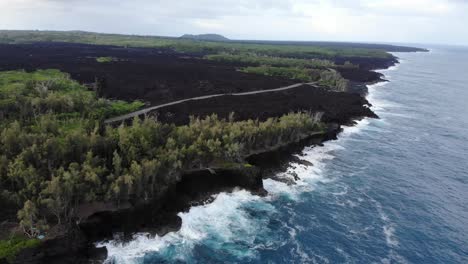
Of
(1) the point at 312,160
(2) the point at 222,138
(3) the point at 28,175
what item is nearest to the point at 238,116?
(1) the point at 312,160

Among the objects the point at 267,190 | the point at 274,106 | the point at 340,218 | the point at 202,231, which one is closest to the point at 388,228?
the point at 340,218

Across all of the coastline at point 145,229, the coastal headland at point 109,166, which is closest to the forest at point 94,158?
the coastal headland at point 109,166

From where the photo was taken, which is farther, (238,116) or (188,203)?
(238,116)

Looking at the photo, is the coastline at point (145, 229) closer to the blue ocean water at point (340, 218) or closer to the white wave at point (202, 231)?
the white wave at point (202, 231)

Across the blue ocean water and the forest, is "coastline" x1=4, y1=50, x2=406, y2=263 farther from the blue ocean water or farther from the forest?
the forest

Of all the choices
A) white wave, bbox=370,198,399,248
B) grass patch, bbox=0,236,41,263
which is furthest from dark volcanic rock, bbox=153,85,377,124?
grass patch, bbox=0,236,41,263

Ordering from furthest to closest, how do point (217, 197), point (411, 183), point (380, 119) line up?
1. point (380, 119)
2. point (411, 183)
3. point (217, 197)

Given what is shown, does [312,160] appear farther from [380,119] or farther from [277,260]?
[380,119]
